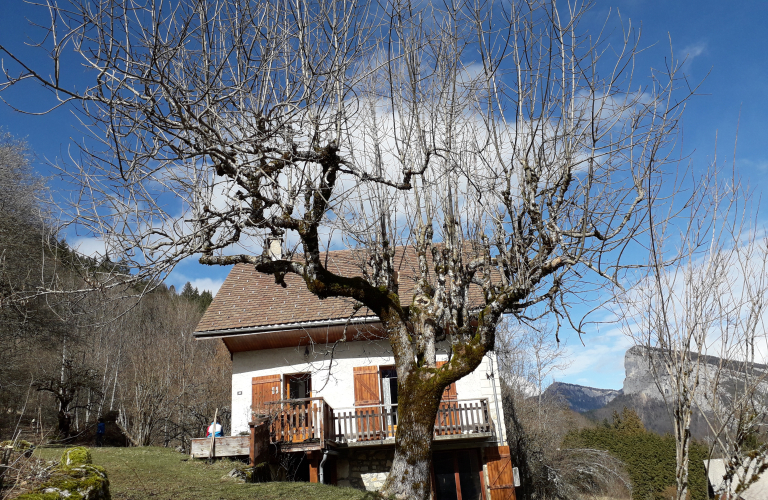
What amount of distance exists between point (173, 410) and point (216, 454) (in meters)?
12.8

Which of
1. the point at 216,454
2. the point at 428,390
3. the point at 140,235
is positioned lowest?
the point at 216,454

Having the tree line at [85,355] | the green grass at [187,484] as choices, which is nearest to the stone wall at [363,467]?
the green grass at [187,484]

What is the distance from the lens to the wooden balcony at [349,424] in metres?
11.1

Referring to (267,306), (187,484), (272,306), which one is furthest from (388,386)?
(187,484)

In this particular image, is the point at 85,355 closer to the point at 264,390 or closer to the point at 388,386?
the point at 264,390

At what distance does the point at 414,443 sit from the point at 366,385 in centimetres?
702

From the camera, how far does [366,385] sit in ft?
41.3

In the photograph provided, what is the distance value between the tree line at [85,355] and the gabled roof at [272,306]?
216cm

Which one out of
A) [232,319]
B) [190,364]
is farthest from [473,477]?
[190,364]

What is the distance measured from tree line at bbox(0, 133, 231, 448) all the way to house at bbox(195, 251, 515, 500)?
329cm

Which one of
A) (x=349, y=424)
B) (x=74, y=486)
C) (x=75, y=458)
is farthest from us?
(x=349, y=424)

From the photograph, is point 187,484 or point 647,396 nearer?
point 187,484

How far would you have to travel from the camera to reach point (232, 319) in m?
13.2

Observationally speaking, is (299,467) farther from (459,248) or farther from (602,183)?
(602,183)
